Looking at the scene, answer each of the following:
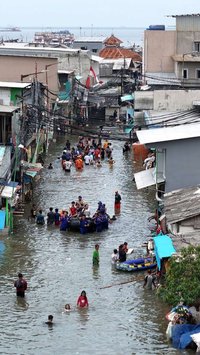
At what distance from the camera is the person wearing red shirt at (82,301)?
1038 inches

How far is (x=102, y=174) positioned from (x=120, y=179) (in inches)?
65.4

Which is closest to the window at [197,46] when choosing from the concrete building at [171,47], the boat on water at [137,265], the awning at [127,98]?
the concrete building at [171,47]

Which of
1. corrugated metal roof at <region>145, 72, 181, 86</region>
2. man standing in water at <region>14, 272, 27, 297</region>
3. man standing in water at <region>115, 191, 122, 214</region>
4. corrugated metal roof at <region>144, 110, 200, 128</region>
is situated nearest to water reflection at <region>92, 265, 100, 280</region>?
man standing in water at <region>14, 272, 27, 297</region>

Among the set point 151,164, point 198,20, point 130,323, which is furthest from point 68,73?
point 130,323

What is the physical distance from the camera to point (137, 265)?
2984 centimetres

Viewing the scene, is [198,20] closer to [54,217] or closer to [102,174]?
[102,174]

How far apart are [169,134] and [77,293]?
787cm

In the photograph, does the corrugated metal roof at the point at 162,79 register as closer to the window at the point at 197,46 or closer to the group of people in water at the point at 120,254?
the window at the point at 197,46

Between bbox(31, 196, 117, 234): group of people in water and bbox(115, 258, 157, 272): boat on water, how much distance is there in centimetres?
506

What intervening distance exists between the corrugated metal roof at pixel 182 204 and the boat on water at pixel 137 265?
1.39 m

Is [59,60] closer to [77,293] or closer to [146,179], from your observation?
[146,179]

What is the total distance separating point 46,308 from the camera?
26359 mm

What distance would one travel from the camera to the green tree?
23.4 meters

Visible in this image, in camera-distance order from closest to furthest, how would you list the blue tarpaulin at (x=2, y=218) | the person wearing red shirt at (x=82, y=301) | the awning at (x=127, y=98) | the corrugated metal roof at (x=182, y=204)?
1. the person wearing red shirt at (x=82, y=301)
2. the corrugated metal roof at (x=182, y=204)
3. the blue tarpaulin at (x=2, y=218)
4. the awning at (x=127, y=98)
